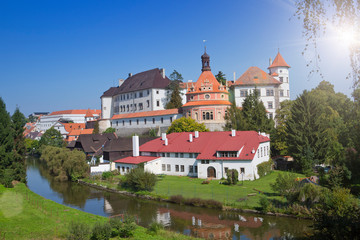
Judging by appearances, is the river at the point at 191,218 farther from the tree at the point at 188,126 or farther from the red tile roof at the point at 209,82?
the red tile roof at the point at 209,82

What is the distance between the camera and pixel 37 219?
66.2 ft

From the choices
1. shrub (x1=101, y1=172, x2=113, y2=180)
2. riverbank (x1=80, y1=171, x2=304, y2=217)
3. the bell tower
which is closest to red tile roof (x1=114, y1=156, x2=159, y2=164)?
shrub (x1=101, y1=172, x2=113, y2=180)

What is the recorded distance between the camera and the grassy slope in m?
24.1

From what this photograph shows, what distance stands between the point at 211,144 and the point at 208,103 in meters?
15.9

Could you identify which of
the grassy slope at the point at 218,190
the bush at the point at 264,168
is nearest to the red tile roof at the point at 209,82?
the bush at the point at 264,168

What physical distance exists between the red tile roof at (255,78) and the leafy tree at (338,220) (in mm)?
47114

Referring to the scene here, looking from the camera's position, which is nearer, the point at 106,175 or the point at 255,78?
the point at 106,175

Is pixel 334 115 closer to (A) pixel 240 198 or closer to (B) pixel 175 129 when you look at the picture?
(B) pixel 175 129

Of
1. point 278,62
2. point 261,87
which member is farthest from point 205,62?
point 278,62

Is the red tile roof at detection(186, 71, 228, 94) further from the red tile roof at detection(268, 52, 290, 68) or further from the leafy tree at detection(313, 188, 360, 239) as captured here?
the leafy tree at detection(313, 188, 360, 239)

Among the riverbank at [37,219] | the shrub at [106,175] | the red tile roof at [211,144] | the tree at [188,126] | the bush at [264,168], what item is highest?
the tree at [188,126]

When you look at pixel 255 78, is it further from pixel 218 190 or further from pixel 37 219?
pixel 37 219

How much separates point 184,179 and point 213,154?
4078mm

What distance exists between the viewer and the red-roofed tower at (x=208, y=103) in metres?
50.4
